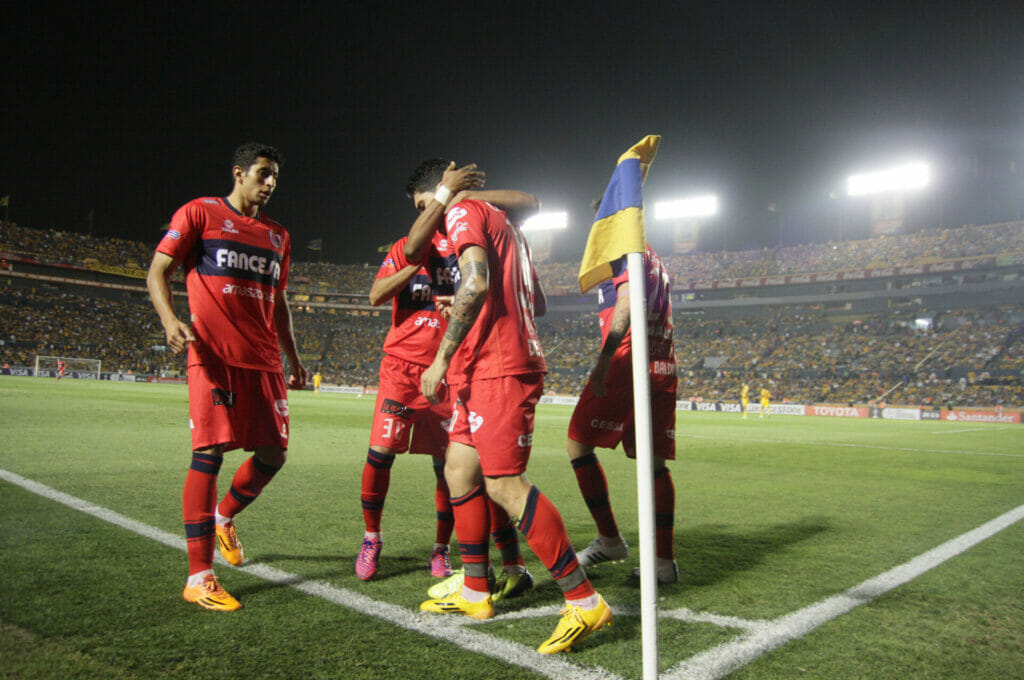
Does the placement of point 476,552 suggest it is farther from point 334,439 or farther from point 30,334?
point 30,334

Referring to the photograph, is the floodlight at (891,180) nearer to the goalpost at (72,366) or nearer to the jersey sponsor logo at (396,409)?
the jersey sponsor logo at (396,409)

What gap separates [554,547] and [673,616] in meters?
0.73

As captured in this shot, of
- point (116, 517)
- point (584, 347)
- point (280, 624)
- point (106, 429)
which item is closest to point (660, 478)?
point (280, 624)

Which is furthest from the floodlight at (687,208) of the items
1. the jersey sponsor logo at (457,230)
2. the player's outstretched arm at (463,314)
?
the player's outstretched arm at (463,314)

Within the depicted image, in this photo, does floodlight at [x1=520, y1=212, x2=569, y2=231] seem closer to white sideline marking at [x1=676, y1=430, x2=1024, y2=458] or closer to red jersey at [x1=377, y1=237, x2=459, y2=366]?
white sideline marking at [x1=676, y1=430, x2=1024, y2=458]

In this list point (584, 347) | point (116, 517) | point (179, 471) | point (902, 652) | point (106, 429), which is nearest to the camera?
point (902, 652)

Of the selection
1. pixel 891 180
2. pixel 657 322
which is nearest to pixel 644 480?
pixel 657 322

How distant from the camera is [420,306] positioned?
399 centimetres

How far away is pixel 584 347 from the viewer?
54.2 metres

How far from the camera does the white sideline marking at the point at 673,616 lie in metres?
2.71

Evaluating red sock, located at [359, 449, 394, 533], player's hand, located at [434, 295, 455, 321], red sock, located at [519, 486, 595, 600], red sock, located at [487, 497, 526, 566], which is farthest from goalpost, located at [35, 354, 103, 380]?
red sock, located at [519, 486, 595, 600]

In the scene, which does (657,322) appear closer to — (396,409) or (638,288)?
(396,409)

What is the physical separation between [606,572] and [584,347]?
50.9m

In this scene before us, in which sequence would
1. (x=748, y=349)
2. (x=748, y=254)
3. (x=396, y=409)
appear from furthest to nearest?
(x=748, y=254), (x=748, y=349), (x=396, y=409)
